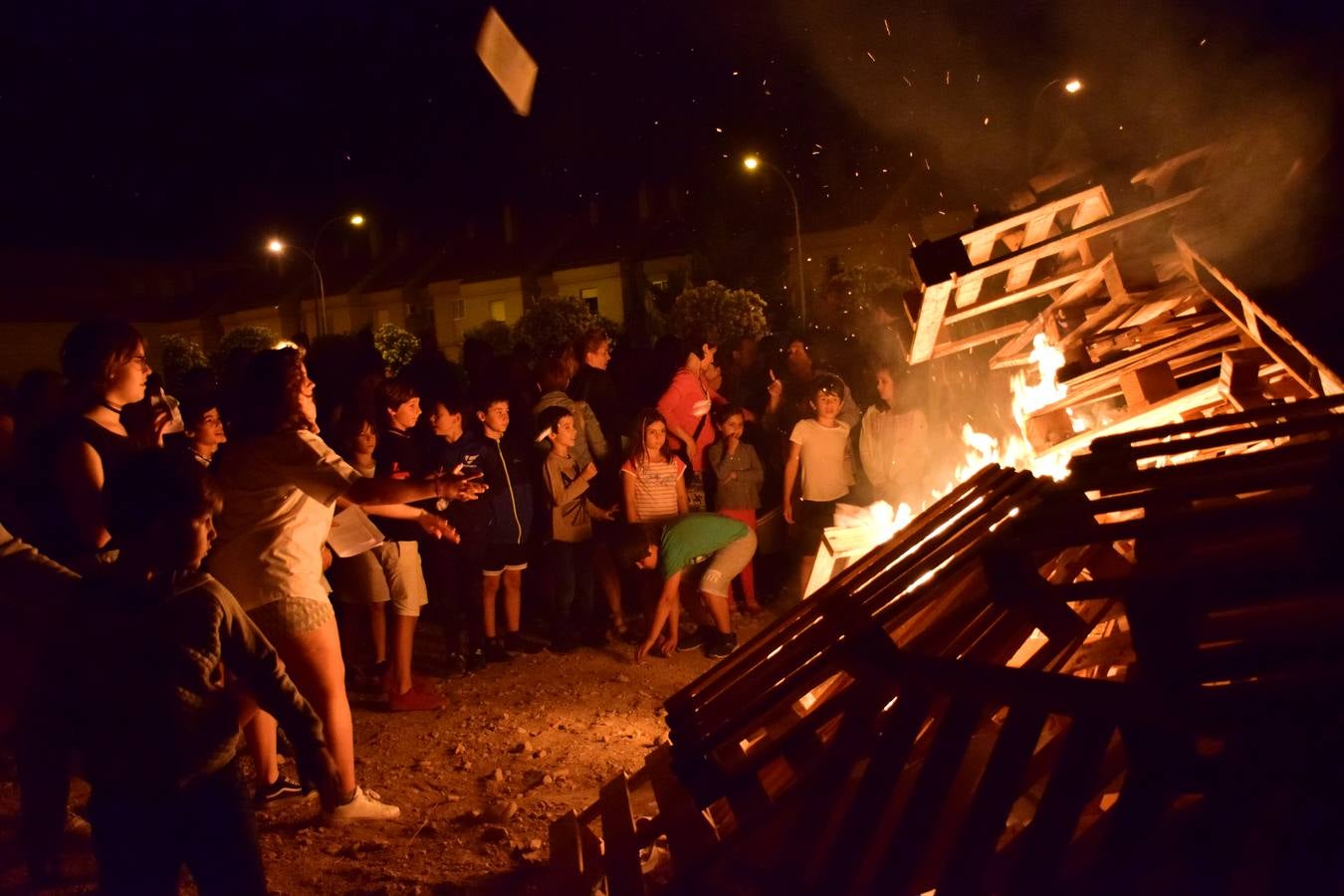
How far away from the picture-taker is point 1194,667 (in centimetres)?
212

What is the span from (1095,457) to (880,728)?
3.39ft

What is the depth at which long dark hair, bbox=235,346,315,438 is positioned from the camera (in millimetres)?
4098

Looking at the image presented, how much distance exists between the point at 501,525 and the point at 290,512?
312 cm

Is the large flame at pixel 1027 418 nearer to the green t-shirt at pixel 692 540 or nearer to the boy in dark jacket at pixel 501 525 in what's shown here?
the green t-shirt at pixel 692 540

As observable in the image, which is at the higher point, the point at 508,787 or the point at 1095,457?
the point at 1095,457

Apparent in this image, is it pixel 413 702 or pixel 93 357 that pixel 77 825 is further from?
pixel 93 357

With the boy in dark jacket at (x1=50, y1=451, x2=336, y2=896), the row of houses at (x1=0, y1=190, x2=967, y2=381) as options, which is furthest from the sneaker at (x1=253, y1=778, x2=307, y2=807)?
the row of houses at (x1=0, y1=190, x2=967, y2=381)

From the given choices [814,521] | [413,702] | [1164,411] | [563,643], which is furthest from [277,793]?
[814,521]

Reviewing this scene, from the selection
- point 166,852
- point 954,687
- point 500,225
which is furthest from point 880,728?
point 500,225

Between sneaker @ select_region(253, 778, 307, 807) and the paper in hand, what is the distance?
4.82m

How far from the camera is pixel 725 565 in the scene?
7.36m

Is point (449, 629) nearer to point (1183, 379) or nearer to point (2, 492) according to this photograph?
point (2, 492)

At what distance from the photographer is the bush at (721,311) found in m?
23.4

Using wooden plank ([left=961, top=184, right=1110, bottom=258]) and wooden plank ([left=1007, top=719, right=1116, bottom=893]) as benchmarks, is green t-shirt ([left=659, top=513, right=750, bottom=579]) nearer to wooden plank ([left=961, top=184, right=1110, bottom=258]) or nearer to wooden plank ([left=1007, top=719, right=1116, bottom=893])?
wooden plank ([left=961, top=184, right=1110, bottom=258])
